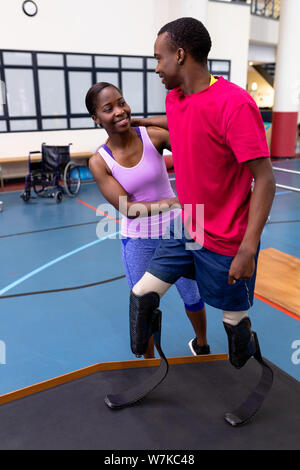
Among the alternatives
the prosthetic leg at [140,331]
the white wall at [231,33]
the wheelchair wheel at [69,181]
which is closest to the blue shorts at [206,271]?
the prosthetic leg at [140,331]

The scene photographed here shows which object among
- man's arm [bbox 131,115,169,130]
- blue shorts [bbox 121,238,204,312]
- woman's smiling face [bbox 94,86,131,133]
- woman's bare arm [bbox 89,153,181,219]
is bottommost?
blue shorts [bbox 121,238,204,312]

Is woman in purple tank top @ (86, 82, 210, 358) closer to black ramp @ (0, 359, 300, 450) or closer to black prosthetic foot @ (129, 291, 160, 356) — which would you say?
black prosthetic foot @ (129, 291, 160, 356)

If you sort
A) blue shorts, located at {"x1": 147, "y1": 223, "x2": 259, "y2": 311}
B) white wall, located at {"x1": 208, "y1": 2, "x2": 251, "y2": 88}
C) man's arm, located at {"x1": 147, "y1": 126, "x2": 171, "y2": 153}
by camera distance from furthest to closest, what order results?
white wall, located at {"x1": 208, "y1": 2, "x2": 251, "y2": 88}, man's arm, located at {"x1": 147, "y1": 126, "x2": 171, "y2": 153}, blue shorts, located at {"x1": 147, "y1": 223, "x2": 259, "y2": 311}

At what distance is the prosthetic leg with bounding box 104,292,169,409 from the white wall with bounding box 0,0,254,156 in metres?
7.04

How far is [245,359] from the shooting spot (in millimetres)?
1445

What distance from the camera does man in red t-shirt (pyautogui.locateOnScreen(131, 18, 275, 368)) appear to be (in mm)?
1179

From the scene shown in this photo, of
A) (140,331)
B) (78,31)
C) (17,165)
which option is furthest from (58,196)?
(140,331)

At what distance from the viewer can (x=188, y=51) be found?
1241 millimetres

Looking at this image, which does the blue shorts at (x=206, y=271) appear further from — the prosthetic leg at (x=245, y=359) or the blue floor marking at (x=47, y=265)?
the blue floor marking at (x=47, y=265)

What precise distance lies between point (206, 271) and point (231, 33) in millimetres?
9933

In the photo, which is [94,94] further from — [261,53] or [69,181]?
[261,53]

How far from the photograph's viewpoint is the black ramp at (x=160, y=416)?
1382mm

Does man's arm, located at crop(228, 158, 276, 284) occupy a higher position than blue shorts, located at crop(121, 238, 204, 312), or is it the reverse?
man's arm, located at crop(228, 158, 276, 284)

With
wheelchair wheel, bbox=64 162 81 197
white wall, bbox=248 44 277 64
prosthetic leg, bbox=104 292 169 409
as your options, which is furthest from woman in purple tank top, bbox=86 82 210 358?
white wall, bbox=248 44 277 64
